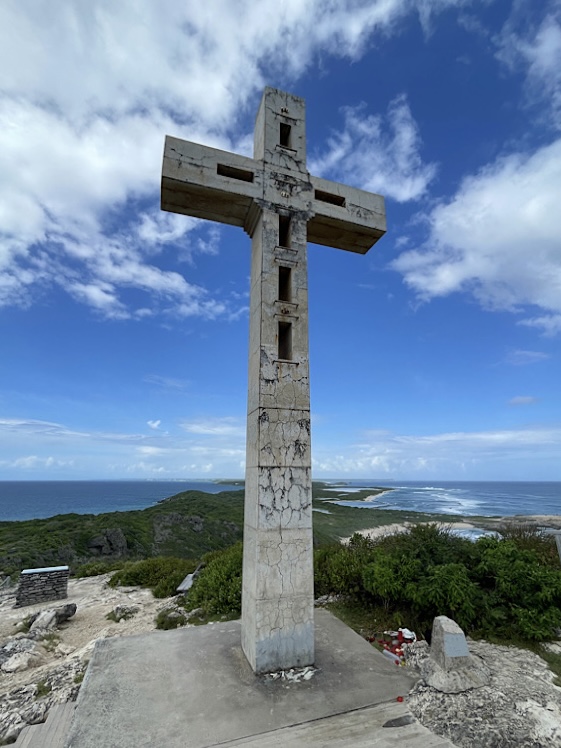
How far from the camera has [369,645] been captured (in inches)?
Answer: 241

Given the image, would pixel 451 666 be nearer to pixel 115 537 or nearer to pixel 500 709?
pixel 500 709

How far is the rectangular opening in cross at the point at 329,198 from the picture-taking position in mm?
7242

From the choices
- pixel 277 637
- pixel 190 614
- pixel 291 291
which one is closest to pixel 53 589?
pixel 190 614

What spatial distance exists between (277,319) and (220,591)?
23.0 feet

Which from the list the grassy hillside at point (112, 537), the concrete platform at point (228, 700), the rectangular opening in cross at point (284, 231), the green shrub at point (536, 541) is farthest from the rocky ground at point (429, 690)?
the grassy hillside at point (112, 537)

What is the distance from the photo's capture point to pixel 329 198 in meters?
7.38

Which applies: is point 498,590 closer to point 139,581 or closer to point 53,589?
point 139,581

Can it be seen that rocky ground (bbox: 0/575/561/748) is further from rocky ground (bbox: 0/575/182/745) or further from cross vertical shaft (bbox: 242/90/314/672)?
cross vertical shaft (bbox: 242/90/314/672)

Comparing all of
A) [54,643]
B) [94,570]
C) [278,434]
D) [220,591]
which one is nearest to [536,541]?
[220,591]

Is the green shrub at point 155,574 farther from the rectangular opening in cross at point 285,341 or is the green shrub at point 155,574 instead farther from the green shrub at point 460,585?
the rectangular opening in cross at point 285,341

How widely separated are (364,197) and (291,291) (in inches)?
106

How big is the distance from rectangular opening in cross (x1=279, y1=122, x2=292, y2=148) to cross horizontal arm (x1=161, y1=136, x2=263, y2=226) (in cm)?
95

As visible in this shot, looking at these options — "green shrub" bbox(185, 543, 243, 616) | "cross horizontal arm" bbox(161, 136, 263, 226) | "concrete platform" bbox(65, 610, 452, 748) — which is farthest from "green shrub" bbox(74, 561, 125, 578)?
"cross horizontal arm" bbox(161, 136, 263, 226)

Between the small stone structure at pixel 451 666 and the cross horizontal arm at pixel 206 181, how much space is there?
722 centimetres
